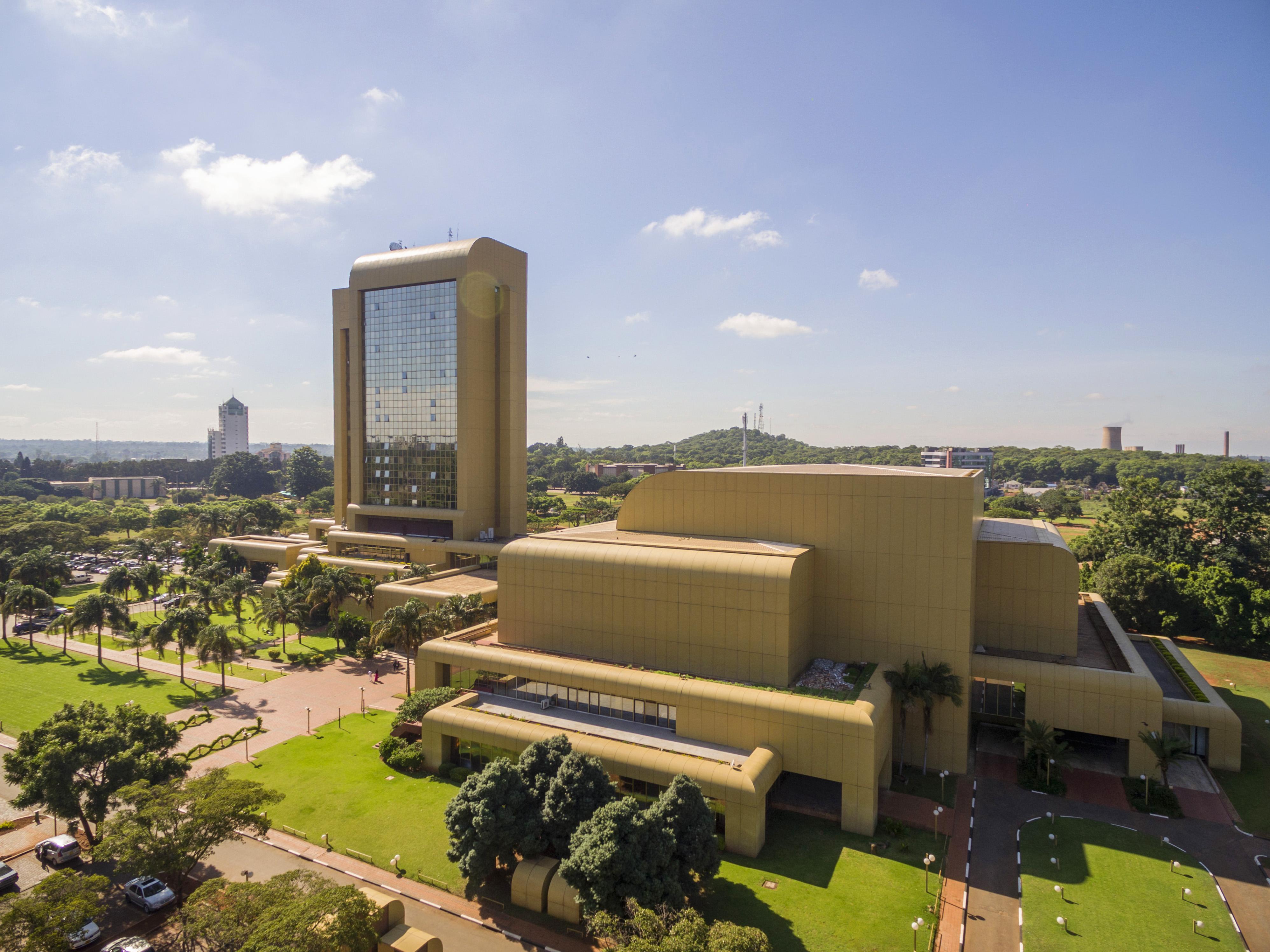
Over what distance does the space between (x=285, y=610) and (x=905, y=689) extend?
58.9 metres

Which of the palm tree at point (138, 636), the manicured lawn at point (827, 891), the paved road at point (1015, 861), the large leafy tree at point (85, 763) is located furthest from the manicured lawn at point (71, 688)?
the paved road at point (1015, 861)

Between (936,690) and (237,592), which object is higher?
(936,690)

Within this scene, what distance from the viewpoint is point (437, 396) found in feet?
282

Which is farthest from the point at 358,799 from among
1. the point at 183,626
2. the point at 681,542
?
the point at 183,626

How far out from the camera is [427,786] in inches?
1566

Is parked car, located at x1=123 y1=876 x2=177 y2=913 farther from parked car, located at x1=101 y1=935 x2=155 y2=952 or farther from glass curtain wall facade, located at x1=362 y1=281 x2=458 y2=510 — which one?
glass curtain wall facade, located at x1=362 y1=281 x2=458 y2=510

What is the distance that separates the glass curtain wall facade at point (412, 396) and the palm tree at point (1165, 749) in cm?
7368

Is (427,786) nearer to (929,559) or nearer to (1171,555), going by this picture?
(929,559)

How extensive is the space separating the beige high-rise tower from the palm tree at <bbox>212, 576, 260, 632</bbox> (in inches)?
595

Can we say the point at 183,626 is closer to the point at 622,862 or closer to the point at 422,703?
the point at 422,703

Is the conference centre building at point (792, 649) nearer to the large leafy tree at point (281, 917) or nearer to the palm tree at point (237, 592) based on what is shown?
the large leafy tree at point (281, 917)

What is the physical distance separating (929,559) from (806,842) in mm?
19616

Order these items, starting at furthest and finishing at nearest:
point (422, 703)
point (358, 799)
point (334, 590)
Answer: point (334, 590), point (422, 703), point (358, 799)

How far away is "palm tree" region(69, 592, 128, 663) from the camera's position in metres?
61.1
